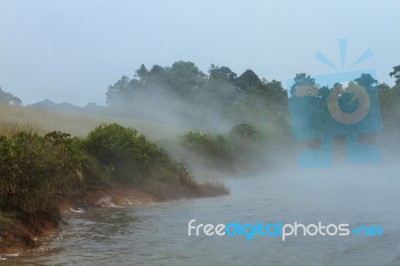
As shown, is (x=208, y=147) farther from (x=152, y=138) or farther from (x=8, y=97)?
(x=8, y=97)

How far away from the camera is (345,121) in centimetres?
8269

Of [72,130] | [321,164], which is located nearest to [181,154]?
[72,130]

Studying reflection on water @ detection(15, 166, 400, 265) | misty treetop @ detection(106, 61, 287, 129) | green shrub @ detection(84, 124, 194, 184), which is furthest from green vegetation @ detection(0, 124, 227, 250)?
misty treetop @ detection(106, 61, 287, 129)

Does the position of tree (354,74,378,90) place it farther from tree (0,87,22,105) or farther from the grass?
tree (0,87,22,105)

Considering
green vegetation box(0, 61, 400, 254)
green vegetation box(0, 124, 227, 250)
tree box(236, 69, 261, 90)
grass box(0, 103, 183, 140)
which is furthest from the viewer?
tree box(236, 69, 261, 90)

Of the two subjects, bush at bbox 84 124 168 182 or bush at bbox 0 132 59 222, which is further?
bush at bbox 84 124 168 182

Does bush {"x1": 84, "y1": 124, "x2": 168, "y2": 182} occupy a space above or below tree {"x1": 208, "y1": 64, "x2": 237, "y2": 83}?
below

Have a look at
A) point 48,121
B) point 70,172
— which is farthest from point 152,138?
point 70,172

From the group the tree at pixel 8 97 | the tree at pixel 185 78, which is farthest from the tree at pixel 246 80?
the tree at pixel 8 97

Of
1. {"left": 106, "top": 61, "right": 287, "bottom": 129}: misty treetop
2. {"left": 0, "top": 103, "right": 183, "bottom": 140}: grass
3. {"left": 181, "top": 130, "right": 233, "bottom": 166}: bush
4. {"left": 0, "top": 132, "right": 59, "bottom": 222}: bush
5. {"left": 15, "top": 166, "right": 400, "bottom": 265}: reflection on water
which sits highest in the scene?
{"left": 106, "top": 61, "right": 287, "bottom": 129}: misty treetop

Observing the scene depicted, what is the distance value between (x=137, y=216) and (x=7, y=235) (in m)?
6.40

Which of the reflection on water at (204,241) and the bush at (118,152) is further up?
the bush at (118,152)

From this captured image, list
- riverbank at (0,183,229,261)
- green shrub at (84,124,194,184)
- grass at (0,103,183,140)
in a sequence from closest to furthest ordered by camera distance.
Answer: riverbank at (0,183,229,261), green shrub at (84,124,194,184), grass at (0,103,183,140)

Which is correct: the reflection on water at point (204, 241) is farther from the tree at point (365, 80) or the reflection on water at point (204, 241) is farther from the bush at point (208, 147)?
the tree at point (365, 80)
